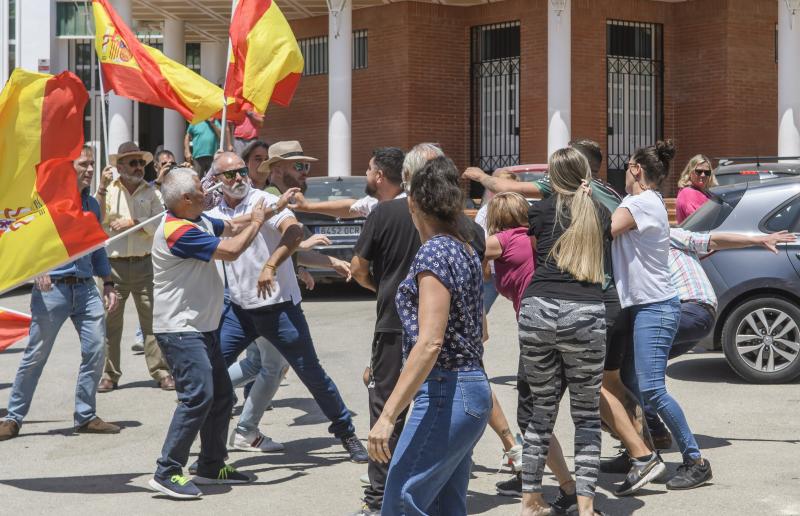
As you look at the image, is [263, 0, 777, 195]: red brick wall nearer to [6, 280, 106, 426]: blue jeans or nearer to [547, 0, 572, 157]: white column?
[547, 0, 572, 157]: white column

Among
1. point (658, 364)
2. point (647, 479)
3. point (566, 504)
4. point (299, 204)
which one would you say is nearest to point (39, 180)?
point (299, 204)

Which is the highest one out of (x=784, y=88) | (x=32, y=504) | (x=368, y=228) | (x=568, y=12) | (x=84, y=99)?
(x=568, y=12)

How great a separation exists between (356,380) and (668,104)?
52.6ft

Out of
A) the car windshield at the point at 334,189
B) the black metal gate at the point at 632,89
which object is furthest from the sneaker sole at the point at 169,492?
the black metal gate at the point at 632,89

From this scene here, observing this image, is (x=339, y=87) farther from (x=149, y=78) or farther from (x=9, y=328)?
(x=9, y=328)

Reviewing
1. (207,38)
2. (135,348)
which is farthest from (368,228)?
(207,38)

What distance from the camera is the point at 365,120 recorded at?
24.8 meters

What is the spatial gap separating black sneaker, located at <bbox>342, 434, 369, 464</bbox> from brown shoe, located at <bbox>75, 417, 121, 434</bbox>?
1914 mm

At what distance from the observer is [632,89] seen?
24422 mm

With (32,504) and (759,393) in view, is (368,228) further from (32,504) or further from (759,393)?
(759,393)

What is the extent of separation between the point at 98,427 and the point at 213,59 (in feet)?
67.6

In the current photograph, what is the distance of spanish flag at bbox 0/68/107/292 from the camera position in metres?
6.92

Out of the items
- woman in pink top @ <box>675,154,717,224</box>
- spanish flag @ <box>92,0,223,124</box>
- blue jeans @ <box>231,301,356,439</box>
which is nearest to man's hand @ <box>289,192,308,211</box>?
blue jeans @ <box>231,301,356,439</box>

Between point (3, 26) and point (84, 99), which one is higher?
point (3, 26)
